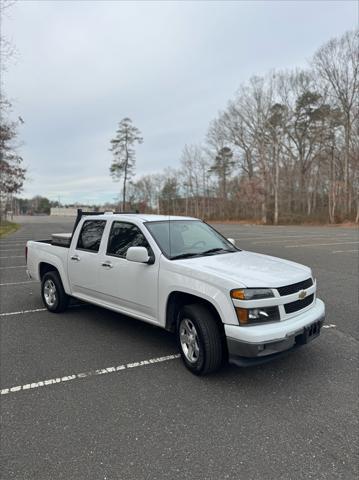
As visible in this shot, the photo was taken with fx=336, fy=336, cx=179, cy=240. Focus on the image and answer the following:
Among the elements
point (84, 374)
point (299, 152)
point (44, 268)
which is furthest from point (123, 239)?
point (299, 152)

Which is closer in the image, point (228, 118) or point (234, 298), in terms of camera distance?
point (234, 298)

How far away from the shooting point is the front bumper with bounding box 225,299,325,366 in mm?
3006

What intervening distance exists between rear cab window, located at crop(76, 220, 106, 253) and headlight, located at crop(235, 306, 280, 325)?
8.31 feet

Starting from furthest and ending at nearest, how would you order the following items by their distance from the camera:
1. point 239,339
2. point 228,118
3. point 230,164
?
point 230,164
point 228,118
point 239,339

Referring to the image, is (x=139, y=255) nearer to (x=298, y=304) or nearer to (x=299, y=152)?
(x=298, y=304)

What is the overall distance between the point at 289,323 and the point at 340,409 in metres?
0.81

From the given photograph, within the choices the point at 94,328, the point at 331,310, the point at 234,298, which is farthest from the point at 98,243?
the point at 331,310

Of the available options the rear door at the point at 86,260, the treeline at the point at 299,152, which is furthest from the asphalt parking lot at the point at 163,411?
the treeline at the point at 299,152

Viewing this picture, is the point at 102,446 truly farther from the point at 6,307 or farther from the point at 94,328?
the point at 6,307

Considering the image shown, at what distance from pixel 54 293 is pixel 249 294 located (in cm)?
387

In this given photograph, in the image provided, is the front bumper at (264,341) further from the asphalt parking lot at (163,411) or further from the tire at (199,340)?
the asphalt parking lot at (163,411)

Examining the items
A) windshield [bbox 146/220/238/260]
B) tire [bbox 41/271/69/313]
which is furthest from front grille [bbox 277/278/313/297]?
tire [bbox 41/271/69/313]

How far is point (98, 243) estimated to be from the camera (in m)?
4.88

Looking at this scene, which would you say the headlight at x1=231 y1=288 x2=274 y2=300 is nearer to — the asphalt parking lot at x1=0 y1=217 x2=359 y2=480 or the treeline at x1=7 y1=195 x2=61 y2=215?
the asphalt parking lot at x1=0 y1=217 x2=359 y2=480
